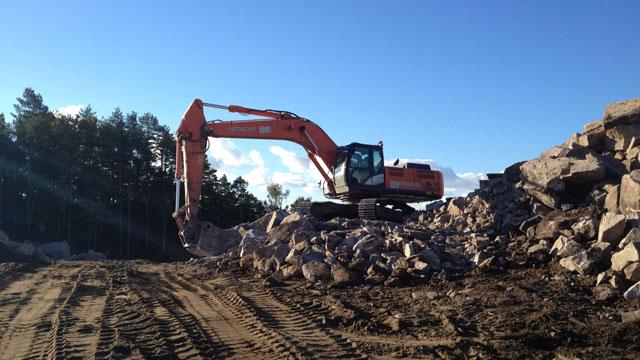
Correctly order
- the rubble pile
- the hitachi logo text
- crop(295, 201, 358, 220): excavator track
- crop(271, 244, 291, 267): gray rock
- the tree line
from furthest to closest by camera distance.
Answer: the tree line < crop(295, 201, 358, 220): excavator track < the hitachi logo text < crop(271, 244, 291, 267): gray rock < the rubble pile

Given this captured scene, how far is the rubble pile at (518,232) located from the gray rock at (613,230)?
14 millimetres

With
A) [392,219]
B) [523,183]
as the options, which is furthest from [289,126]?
[523,183]

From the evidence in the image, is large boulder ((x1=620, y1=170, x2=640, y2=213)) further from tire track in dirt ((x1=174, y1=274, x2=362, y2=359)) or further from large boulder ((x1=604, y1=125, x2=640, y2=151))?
tire track in dirt ((x1=174, y1=274, x2=362, y2=359))

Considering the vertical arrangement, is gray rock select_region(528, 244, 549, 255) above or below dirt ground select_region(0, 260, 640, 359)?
above

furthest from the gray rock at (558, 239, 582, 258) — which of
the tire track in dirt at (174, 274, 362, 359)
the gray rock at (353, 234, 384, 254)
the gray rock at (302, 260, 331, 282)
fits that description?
the tire track in dirt at (174, 274, 362, 359)

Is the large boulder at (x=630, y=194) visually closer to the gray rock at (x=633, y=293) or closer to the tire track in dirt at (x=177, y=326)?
the gray rock at (x=633, y=293)

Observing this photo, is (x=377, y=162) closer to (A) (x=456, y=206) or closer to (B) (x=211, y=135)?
(A) (x=456, y=206)

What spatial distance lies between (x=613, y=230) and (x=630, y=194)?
1366mm

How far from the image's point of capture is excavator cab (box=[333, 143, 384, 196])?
17156mm

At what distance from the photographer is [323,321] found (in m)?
7.31

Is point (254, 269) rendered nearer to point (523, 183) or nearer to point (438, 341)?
point (523, 183)

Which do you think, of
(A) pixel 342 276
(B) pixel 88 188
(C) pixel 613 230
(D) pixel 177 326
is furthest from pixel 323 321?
(B) pixel 88 188

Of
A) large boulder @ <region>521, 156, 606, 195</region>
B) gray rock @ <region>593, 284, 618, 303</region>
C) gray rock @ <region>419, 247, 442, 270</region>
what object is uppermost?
large boulder @ <region>521, 156, 606, 195</region>

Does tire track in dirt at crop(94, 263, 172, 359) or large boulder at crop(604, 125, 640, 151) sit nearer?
tire track in dirt at crop(94, 263, 172, 359)
